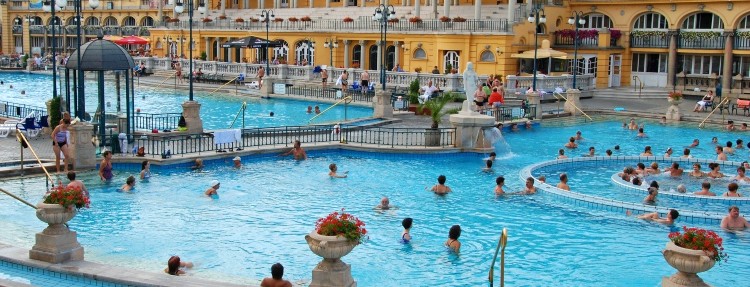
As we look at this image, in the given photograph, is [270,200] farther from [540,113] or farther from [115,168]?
[540,113]

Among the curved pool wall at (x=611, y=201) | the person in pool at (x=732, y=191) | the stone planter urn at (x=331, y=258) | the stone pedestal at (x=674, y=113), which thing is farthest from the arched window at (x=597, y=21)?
the stone planter urn at (x=331, y=258)

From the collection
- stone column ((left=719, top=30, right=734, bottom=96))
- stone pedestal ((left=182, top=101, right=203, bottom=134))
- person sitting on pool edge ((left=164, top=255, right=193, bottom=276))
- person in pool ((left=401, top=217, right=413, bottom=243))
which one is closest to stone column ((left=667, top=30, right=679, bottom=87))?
stone column ((left=719, top=30, right=734, bottom=96))

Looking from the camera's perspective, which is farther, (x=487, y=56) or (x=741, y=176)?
(x=487, y=56)

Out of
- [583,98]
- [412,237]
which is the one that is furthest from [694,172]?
[583,98]

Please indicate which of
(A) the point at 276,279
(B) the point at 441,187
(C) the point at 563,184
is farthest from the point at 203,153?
(A) the point at 276,279

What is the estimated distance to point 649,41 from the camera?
51969mm

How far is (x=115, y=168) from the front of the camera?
84.4 ft

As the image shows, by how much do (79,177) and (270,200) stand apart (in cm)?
560

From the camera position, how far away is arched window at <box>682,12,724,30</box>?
50.0 m

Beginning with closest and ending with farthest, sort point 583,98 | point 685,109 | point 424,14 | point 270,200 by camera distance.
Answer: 1. point 270,200
2. point 685,109
3. point 583,98
4. point 424,14

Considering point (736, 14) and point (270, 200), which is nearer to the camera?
point (270, 200)

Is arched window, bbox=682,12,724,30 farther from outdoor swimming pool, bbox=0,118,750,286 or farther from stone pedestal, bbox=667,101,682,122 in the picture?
outdoor swimming pool, bbox=0,118,750,286

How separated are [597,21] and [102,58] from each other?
35.5 m

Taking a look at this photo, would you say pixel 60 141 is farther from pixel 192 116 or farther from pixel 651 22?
pixel 651 22
